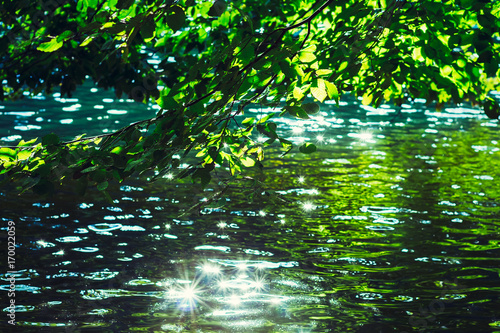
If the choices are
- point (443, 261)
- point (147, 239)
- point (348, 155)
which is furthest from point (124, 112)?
point (443, 261)

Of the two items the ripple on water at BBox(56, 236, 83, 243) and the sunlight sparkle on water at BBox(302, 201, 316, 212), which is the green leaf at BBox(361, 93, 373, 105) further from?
the ripple on water at BBox(56, 236, 83, 243)

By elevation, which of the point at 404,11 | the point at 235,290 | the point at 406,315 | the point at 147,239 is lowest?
the point at 406,315

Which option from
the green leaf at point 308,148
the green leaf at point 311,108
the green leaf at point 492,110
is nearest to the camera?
the green leaf at point 311,108

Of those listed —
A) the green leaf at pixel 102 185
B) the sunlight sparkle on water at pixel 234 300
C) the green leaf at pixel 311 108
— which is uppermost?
the green leaf at pixel 311 108

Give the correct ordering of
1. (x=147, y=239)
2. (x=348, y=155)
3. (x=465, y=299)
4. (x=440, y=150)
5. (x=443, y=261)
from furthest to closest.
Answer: (x=440, y=150) < (x=348, y=155) < (x=147, y=239) < (x=443, y=261) < (x=465, y=299)

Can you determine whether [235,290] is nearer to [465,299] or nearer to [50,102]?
[465,299]

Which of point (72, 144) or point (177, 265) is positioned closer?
point (72, 144)

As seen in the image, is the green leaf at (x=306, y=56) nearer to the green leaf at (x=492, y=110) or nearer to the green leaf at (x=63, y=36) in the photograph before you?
the green leaf at (x=63, y=36)

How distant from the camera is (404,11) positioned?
934 centimetres

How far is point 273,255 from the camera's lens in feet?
36.1

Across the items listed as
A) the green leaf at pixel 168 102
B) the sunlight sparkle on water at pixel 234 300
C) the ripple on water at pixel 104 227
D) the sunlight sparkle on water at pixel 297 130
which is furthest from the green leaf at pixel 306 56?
the sunlight sparkle on water at pixel 297 130

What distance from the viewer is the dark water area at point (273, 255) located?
27.1 ft

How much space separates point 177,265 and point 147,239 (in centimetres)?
168

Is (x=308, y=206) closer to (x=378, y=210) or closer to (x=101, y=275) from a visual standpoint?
(x=378, y=210)
